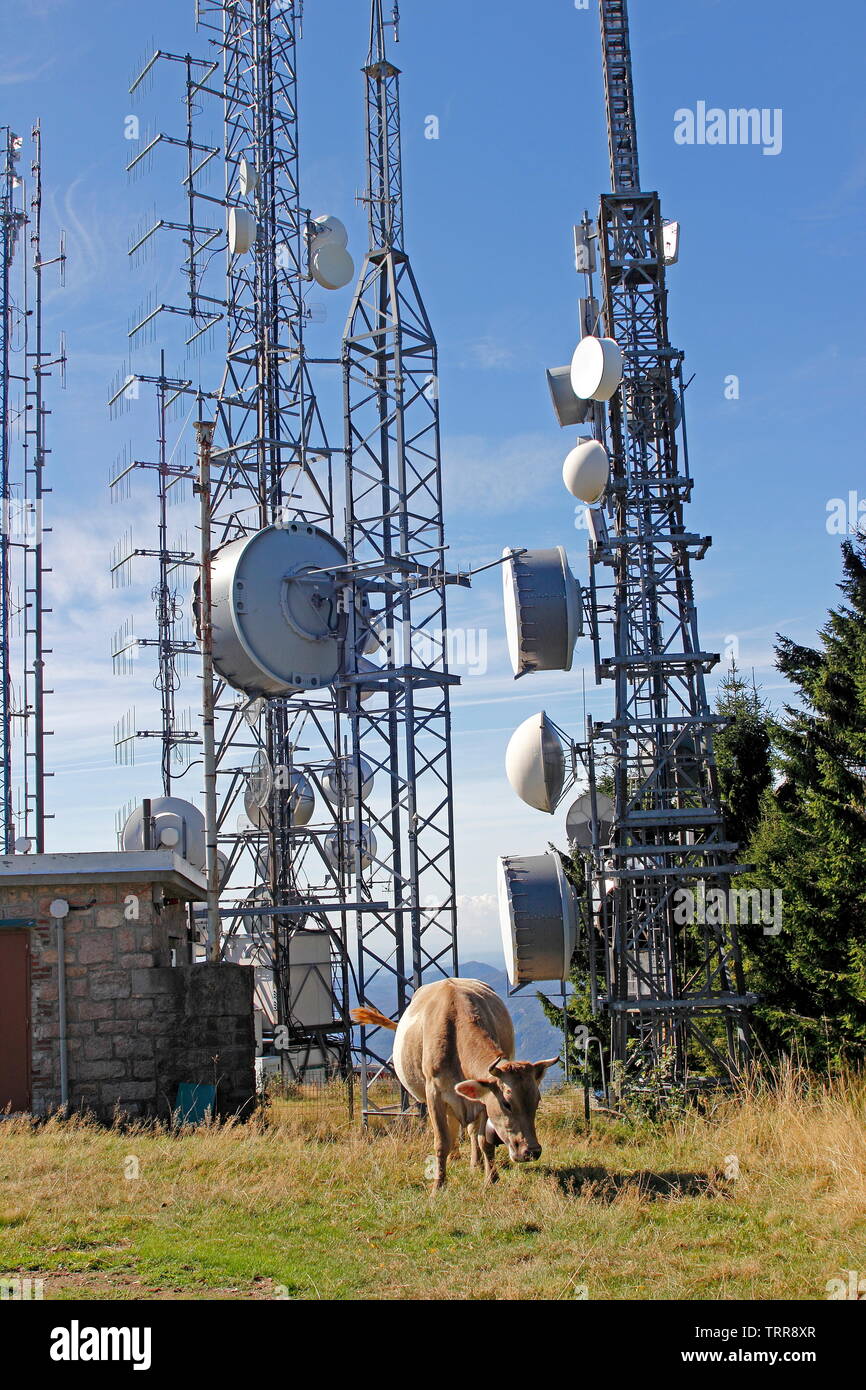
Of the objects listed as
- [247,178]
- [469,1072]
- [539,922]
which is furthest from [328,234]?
[469,1072]

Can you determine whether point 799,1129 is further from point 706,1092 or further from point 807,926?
point 807,926

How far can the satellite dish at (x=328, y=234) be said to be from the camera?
2697 cm

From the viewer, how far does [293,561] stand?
2319cm

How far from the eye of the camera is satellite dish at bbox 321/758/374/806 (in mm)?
22016

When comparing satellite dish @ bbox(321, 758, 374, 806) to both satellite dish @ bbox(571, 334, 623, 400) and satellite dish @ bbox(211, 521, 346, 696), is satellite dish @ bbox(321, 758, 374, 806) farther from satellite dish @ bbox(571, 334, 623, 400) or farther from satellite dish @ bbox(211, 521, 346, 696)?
satellite dish @ bbox(571, 334, 623, 400)

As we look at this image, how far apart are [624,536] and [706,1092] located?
8.38 metres

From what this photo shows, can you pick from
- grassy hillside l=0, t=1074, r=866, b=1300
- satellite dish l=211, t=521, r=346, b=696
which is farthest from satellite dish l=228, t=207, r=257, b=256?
grassy hillside l=0, t=1074, r=866, b=1300

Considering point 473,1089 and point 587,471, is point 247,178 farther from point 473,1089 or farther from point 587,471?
point 473,1089

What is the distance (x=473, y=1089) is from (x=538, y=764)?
916 cm

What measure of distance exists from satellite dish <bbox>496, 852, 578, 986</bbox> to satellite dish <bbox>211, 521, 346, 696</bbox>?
6172 mm

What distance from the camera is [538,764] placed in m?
20.0

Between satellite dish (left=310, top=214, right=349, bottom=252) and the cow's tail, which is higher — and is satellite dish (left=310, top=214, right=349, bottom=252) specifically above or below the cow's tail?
above

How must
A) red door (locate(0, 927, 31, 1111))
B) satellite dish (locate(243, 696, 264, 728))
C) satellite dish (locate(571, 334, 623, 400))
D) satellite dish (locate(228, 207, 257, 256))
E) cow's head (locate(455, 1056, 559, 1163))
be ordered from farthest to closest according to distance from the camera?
1. satellite dish (locate(228, 207, 257, 256))
2. satellite dish (locate(243, 696, 264, 728))
3. satellite dish (locate(571, 334, 623, 400))
4. red door (locate(0, 927, 31, 1111))
5. cow's head (locate(455, 1056, 559, 1163))

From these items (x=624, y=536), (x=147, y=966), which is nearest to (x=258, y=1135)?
(x=147, y=966)
